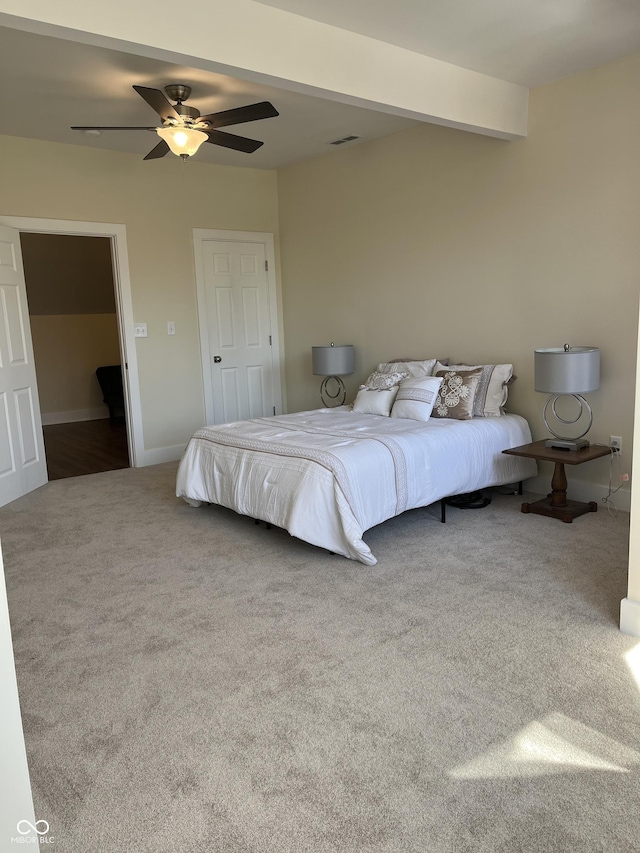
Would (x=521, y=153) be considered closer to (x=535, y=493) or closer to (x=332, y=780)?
(x=535, y=493)

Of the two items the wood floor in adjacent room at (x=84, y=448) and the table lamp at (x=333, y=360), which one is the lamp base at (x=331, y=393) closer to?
the table lamp at (x=333, y=360)

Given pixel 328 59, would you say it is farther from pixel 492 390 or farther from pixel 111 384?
pixel 111 384

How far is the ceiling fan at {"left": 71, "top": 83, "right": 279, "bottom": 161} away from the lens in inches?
141

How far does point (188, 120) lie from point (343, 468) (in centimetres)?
227

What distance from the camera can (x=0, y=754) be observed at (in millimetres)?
1116

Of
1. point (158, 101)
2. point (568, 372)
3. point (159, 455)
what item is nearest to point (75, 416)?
point (159, 455)

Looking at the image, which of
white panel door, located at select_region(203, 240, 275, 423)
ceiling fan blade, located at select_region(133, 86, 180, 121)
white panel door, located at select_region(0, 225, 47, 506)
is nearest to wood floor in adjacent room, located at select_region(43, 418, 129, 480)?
white panel door, located at select_region(0, 225, 47, 506)

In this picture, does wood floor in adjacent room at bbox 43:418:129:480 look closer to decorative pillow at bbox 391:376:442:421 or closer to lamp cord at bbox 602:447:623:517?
decorative pillow at bbox 391:376:442:421

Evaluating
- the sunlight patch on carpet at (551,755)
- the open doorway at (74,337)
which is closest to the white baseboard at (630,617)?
the sunlight patch on carpet at (551,755)

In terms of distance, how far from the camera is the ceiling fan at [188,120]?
141 inches

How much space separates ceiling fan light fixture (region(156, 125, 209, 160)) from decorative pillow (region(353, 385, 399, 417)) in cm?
209

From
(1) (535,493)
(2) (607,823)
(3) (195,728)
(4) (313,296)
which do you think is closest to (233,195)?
(4) (313,296)

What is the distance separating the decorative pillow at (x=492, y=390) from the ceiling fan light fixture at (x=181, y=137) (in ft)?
7.82

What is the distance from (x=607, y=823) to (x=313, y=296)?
5.27 m
